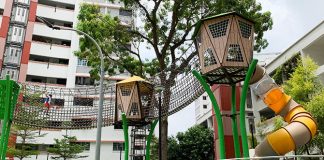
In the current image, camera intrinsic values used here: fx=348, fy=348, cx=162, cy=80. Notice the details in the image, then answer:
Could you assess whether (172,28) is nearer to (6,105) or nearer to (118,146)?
(6,105)

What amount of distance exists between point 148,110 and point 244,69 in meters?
4.74

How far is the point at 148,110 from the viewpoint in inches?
426

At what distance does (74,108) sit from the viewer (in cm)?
1206

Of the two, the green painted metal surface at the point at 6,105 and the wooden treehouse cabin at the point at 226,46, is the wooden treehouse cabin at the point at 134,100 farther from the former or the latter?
the wooden treehouse cabin at the point at 226,46

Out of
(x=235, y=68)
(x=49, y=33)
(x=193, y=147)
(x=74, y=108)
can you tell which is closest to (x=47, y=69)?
(x=49, y=33)

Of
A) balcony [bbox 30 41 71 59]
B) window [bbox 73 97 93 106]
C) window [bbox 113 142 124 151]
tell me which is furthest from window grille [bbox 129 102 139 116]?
balcony [bbox 30 41 71 59]

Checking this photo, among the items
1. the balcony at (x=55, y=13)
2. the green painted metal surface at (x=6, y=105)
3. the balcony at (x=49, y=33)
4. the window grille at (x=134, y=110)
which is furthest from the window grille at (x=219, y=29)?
the balcony at (x=55, y=13)

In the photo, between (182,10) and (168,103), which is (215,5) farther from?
(168,103)

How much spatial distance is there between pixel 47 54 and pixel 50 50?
1.69 ft

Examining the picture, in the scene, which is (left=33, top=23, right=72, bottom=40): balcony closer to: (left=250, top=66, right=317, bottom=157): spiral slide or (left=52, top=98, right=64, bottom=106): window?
(left=52, top=98, right=64, bottom=106): window

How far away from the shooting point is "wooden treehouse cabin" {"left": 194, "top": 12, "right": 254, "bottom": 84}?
21.7 feet

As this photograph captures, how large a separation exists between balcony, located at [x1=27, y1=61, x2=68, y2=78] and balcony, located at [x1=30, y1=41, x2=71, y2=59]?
45.2 inches

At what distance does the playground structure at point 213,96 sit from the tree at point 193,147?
24.5 meters

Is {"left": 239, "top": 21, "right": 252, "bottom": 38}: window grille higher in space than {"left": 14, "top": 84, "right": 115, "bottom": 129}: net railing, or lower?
higher
